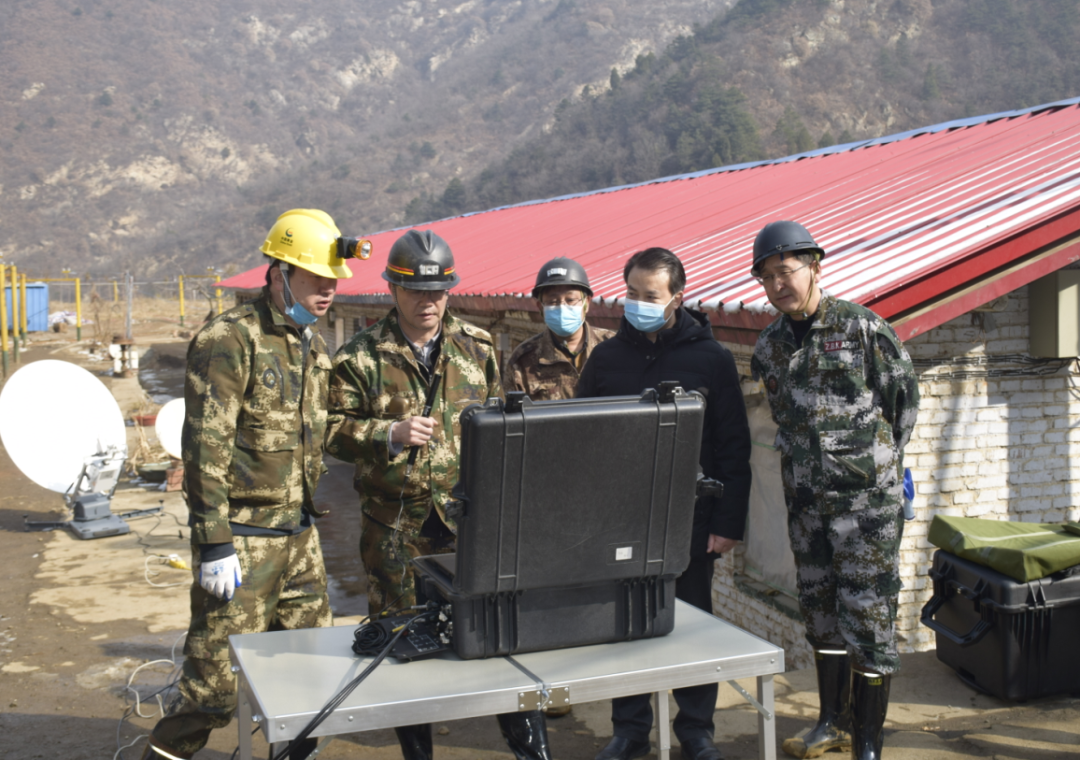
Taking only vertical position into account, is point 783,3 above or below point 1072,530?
above

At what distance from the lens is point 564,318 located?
4574 millimetres

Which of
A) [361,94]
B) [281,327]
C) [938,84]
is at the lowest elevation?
[281,327]

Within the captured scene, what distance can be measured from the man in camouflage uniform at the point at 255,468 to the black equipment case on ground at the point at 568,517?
109 cm

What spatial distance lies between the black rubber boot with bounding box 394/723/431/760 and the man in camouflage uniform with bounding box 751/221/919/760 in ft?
5.03

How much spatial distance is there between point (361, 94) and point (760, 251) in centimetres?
12607

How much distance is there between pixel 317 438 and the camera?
3.54 metres

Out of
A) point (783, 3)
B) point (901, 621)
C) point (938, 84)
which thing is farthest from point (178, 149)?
point (901, 621)

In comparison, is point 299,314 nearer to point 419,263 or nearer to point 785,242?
point 419,263

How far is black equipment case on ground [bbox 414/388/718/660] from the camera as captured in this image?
220cm

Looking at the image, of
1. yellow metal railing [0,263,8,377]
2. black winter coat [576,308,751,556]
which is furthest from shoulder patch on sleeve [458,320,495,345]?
yellow metal railing [0,263,8,377]

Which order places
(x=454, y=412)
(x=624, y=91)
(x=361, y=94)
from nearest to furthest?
1. (x=454, y=412)
2. (x=624, y=91)
3. (x=361, y=94)

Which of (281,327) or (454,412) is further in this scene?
(454,412)

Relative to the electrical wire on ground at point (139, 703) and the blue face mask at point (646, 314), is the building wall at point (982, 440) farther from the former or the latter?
the electrical wire on ground at point (139, 703)

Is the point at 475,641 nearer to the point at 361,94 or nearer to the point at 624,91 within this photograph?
the point at 624,91
